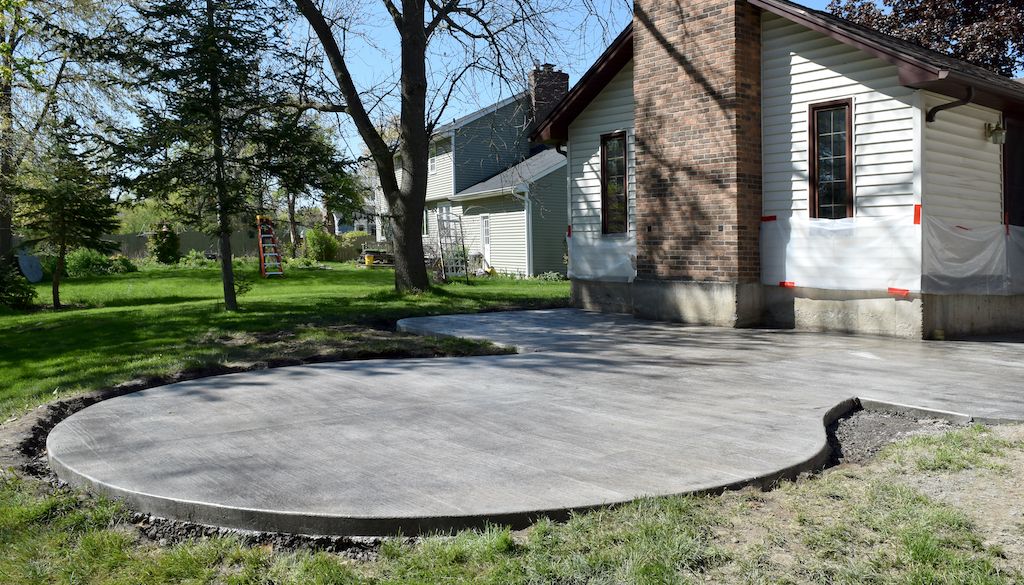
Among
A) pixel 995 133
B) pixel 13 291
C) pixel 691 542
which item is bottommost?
pixel 691 542

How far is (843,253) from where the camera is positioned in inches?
399

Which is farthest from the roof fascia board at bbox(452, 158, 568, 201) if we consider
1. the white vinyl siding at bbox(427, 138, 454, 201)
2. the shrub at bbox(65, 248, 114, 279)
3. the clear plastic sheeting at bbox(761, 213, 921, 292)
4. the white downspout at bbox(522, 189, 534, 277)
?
the clear plastic sheeting at bbox(761, 213, 921, 292)

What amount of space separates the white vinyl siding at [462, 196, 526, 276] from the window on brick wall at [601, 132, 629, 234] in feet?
40.3

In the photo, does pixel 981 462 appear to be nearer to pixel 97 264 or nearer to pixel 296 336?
pixel 296 336

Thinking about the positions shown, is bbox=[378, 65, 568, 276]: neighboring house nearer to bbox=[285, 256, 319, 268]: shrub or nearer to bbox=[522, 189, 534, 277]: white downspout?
bbox=[522, 189, 534, 277]: white downspout

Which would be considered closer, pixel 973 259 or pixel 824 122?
pixel 973 259

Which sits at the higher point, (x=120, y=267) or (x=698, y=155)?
(x=698, y=155)

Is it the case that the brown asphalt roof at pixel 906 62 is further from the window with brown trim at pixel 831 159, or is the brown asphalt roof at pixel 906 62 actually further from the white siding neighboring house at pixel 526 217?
the white siding neighboring house at pixel 526 217

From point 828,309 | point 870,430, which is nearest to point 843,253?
point 828,309

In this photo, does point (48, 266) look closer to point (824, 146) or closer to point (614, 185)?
point (614, 185)

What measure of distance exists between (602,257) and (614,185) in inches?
48.8

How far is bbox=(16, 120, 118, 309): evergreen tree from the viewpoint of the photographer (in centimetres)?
1192

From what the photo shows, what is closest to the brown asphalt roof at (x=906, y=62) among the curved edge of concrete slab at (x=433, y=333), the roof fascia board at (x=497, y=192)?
the curved edge of concrete slab at (x=433, y=333)

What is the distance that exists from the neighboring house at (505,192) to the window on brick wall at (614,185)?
894 centimetres
